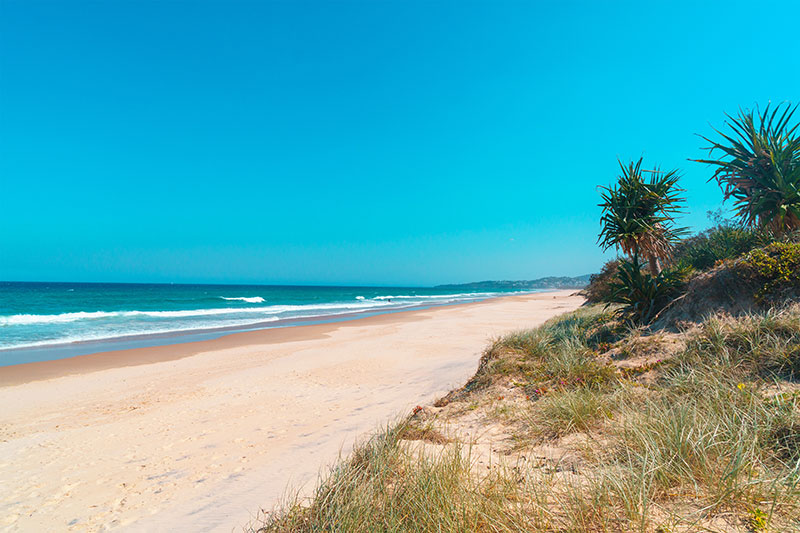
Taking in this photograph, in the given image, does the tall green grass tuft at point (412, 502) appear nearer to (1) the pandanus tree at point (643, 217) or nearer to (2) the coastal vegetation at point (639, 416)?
(2) the coastal vegetation at point (639, 416)

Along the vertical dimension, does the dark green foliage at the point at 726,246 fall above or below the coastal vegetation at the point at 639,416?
above

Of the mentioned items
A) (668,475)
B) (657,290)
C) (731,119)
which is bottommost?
(668,475)

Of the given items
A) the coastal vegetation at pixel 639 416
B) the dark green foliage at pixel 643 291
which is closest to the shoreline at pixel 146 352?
the coastal vegetation at pixel 639 416

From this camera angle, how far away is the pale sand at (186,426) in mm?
4125

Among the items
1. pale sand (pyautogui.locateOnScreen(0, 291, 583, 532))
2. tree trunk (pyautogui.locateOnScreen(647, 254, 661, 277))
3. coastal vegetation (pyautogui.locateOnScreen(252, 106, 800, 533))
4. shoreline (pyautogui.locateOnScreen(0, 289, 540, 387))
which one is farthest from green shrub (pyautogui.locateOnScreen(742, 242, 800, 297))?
shoreline (pyautogui.locateOnScreen(0, 289, 540, 387))

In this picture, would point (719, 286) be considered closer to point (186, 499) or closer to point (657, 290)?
point (657, 290)

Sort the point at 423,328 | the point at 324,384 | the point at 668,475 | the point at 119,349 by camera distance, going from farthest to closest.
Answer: the point at 423,328 → the point at 119,349 → the point at 324,384 → the point at 668,475

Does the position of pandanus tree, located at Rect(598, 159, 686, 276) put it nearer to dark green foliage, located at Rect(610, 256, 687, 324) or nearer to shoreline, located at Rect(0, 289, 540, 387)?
dark green foliage, located at Rect(610, 256, 687, 324)

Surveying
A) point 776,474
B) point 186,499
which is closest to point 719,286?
point 776,474

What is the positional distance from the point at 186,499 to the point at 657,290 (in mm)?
9339

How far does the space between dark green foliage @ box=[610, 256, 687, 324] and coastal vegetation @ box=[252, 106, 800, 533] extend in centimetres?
3

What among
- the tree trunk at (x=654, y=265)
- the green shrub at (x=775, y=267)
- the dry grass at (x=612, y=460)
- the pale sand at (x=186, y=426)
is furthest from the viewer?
the tree trunk at (x=654, y=265)

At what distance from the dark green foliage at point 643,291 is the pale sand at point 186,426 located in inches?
161

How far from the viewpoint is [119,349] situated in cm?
1505
